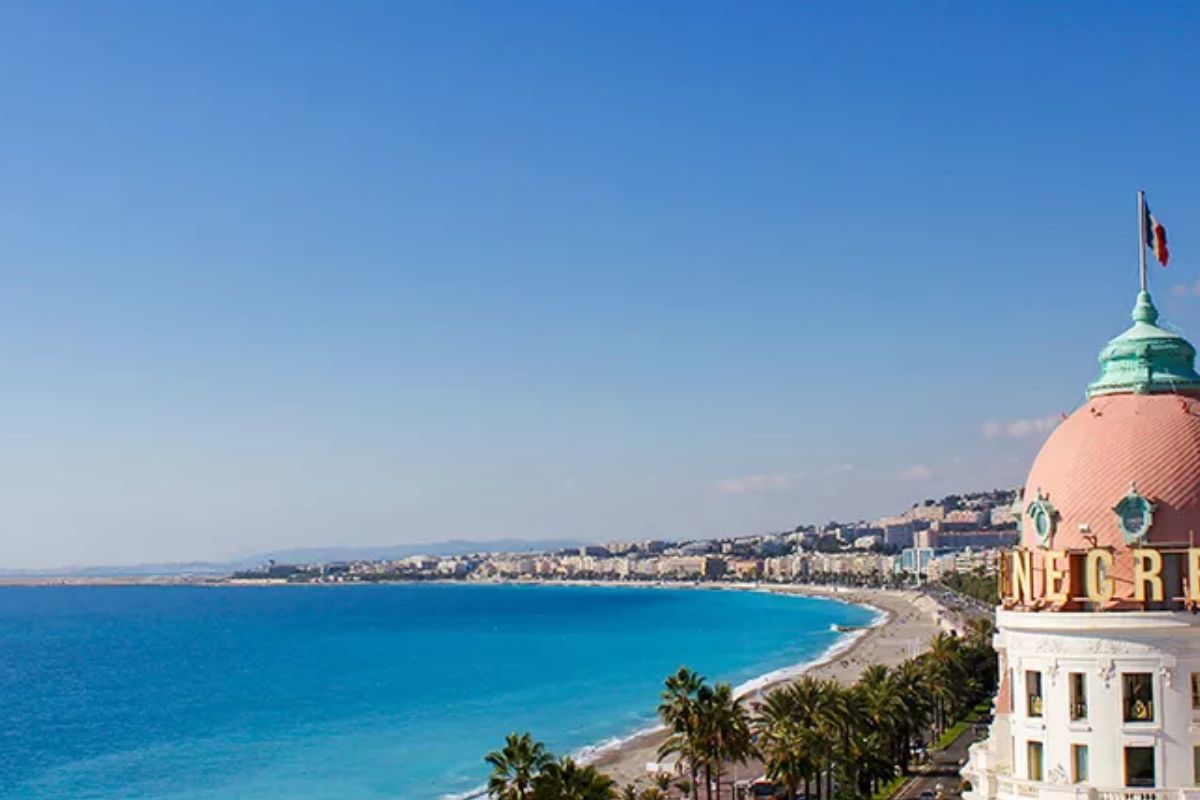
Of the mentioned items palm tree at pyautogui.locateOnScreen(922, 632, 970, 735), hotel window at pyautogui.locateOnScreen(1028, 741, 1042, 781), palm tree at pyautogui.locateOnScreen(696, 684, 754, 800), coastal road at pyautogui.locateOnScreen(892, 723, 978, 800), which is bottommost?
coastal road at pyautogui.locateOnScreen(892, 723, 978, 800)

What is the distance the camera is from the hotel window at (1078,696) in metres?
32.8

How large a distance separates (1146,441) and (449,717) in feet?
356

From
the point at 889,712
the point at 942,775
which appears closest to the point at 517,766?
the point at 889,712

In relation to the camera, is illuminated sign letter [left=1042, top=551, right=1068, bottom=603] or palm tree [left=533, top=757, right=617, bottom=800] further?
palm tree [left=533, top=757, right=617, bottom=800]

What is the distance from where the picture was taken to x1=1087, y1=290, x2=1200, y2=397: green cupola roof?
3459 centimetres

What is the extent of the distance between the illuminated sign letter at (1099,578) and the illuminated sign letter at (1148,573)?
0.61 meters

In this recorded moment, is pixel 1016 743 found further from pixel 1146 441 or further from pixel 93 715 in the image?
pixel 93 715

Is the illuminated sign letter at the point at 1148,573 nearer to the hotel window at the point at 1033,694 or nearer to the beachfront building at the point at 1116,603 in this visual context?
the beachfront building at the point at 1116,603

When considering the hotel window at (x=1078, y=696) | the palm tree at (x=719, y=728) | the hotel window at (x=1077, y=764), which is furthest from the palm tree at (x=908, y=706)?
the hotel window at (x=1078, y=696)

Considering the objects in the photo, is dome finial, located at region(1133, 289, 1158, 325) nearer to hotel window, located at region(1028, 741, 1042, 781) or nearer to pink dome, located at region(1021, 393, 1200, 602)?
pink dome, located at region(1021, 393, 1200, 602)

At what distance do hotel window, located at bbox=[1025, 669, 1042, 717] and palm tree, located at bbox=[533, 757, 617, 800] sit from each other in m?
18.3

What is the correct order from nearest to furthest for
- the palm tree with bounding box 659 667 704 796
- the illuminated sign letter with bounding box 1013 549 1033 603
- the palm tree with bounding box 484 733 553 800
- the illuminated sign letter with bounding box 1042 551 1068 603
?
the illuminated sign letter with bounding box 1042 551 1068 603 < the illuminated sign letter with bounding box 1013 549 1033 603 < the palm tree with bounding box 484 733 553 800 < the palm tree with bounding box 659 667 704 796

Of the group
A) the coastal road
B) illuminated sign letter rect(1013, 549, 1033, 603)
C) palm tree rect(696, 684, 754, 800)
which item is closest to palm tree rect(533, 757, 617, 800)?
palm tree rect(696, 684, 754, 800)

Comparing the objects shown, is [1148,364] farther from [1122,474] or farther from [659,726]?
[659,726]
